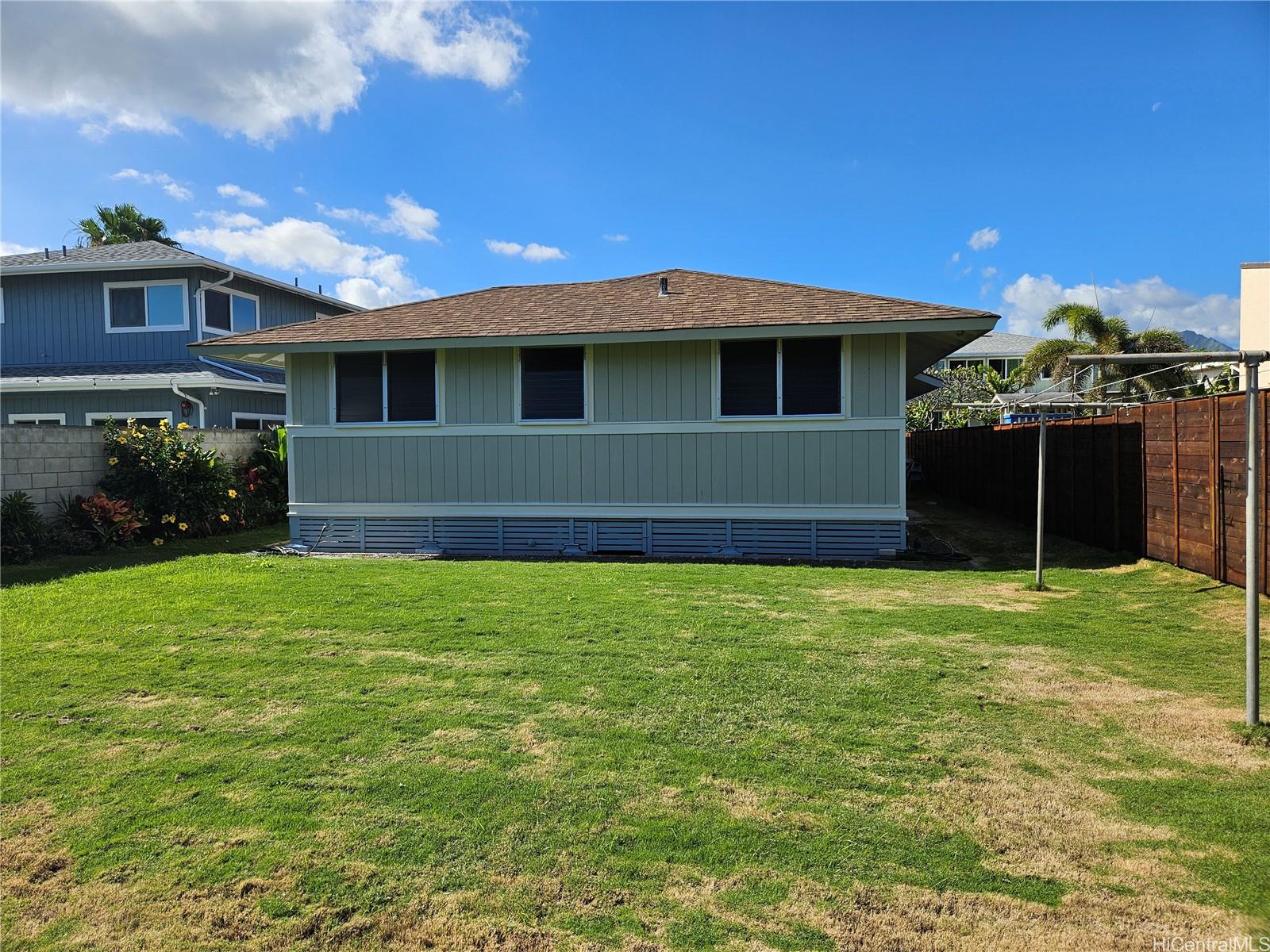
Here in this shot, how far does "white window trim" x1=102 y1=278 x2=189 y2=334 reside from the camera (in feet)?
53.5

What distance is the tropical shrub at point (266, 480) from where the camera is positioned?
540 inches

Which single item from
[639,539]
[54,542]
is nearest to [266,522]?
[54,542]

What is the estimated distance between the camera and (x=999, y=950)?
7.25ft

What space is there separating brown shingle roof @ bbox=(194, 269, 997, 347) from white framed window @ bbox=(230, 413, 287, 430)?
17.6 feet

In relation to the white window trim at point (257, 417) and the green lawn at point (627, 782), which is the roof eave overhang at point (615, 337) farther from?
the white window trim at point (257, 417)

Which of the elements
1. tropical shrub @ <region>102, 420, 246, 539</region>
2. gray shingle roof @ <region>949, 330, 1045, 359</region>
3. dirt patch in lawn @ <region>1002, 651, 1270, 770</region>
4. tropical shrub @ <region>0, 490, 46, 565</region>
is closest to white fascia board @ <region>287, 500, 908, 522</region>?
tropical shrub @ <region>102, 420, 246, 539</region>

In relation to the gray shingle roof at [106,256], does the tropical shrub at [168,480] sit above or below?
below

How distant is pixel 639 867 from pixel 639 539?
778 cm

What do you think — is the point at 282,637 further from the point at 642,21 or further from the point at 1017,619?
the point at 642,21

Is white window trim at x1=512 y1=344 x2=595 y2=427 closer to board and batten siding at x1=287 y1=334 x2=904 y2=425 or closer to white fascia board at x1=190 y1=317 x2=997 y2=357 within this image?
board and batten siding at x1=287 y1=334 x2=904 y2=425

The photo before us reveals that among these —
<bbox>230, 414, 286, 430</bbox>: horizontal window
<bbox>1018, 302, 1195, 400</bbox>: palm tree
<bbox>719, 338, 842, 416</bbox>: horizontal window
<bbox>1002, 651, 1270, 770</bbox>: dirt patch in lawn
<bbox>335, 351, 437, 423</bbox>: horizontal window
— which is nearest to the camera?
<bbox>1002, 651, 1270, 770</bbox>: dirt patch in lawn

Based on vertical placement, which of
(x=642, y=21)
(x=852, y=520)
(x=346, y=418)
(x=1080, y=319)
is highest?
(x=642, y=21)

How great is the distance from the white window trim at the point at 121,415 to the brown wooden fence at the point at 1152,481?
16.5 m

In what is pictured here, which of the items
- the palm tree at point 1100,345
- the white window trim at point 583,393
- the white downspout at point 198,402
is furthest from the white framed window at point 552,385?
the palm tree at point 1100,345
